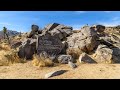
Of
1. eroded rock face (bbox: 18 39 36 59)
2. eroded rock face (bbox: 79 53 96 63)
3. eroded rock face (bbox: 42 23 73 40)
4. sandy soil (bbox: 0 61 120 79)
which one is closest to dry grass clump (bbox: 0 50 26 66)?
eroded rock face (bbox: 18 39 36 59)

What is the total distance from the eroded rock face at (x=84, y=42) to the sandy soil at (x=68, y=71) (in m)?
2.32

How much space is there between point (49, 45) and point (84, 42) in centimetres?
201

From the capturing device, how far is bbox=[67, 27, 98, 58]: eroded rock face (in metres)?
12.8

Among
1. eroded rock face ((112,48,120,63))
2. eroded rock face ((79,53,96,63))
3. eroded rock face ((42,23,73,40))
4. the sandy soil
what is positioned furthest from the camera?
eroded rock face ((42,23,73,40))

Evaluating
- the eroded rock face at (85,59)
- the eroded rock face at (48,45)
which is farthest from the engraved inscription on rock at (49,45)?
the eroded rock face at (85,59)

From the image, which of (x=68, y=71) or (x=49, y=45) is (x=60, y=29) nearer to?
(x=49, y=45)

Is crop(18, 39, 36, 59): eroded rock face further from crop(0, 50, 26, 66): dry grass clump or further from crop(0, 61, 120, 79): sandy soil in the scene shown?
crop(0, 61, 120, 79): sandy soil

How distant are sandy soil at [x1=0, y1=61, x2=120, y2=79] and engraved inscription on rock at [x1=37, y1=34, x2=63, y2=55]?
1540 millimetres

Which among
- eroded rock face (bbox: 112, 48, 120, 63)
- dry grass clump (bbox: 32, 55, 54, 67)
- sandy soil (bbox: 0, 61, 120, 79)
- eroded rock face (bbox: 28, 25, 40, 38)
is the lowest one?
sandy soil (bbox: 0, 61, 120, 79)

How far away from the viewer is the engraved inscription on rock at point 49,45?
476 inches

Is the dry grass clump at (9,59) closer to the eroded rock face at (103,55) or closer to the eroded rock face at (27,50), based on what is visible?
the eroded rock face at (27,50)
